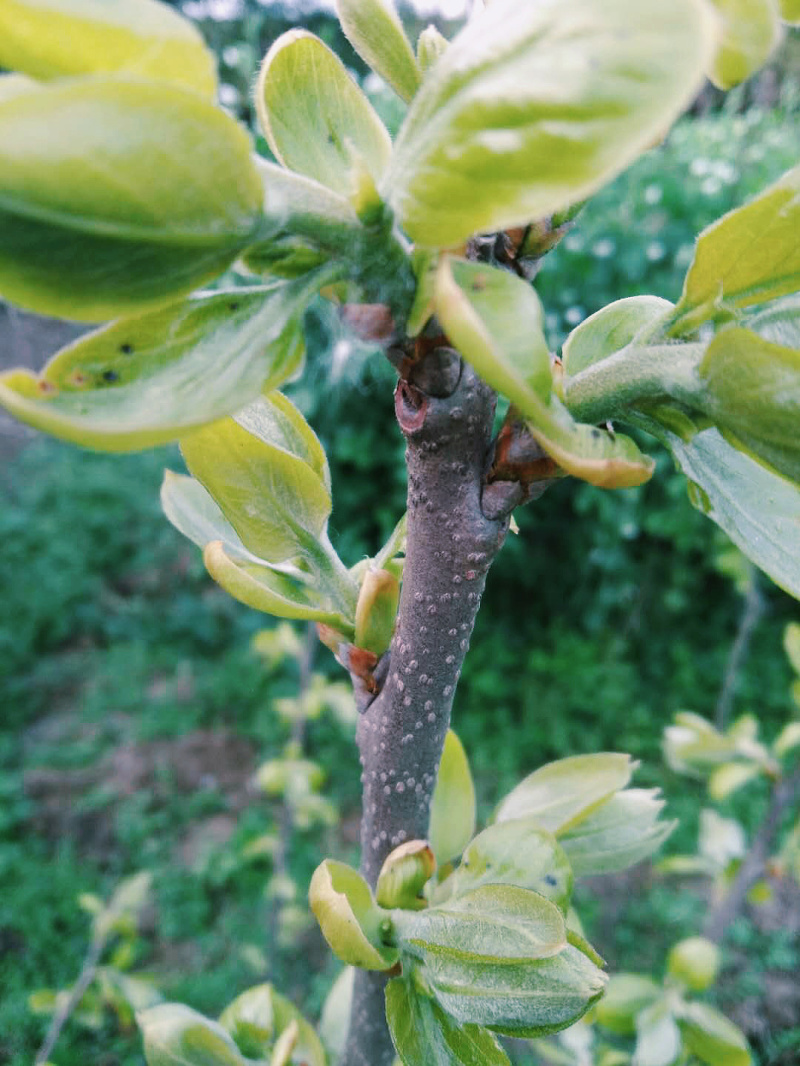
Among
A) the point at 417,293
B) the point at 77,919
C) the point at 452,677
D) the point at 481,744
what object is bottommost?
the point at 481,744

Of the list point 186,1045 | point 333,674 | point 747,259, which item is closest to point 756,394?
point 747,259

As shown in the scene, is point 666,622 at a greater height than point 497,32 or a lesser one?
lesser

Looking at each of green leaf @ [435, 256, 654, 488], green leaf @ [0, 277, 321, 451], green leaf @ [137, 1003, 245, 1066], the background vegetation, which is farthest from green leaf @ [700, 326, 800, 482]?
the background vegetation

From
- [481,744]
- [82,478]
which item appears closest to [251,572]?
[481,744]

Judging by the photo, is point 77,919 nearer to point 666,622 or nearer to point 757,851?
point 757,851

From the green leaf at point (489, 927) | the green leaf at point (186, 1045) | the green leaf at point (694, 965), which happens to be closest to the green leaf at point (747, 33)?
the green leaf at point (489, 927)

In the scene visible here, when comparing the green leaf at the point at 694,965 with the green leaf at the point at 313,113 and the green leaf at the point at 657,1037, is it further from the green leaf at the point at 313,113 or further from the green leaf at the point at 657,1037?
the green leaf at the point at 313,113

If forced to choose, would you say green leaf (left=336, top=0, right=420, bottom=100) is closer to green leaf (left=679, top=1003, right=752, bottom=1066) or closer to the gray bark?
the gray bark

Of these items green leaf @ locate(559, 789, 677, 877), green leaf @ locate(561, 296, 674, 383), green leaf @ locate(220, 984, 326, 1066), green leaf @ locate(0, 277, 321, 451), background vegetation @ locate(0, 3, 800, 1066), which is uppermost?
green leaf @ locate(0, 277, 321, 451)
